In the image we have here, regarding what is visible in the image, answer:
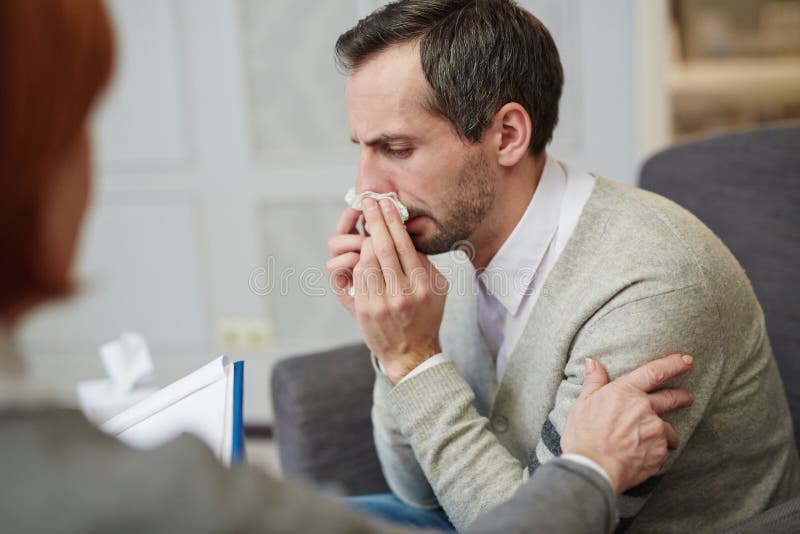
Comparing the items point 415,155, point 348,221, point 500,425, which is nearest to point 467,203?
point 415,155

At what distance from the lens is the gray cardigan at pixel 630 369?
3.58 ft

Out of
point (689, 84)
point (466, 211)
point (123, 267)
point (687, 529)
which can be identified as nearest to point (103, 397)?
point (466, 211)

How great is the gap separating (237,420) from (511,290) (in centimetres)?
55

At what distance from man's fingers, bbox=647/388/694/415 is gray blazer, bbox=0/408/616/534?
519mm

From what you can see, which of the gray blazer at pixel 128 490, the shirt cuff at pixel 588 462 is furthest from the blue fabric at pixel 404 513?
the gray blazer at pixel 128 490

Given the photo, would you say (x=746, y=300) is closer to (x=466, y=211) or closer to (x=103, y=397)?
(x=466, y=211)

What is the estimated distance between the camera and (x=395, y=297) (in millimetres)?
1232

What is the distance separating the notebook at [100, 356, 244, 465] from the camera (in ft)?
2.88

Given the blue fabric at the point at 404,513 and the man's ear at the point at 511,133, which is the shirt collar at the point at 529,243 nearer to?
the man's ear at the point at 511,133

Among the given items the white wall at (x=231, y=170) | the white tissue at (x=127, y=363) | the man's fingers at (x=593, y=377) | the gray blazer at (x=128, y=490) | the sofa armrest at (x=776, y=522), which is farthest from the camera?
the white wall at (x=231, y=170)

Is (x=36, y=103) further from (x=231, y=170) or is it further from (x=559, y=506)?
(x=231, y=170)

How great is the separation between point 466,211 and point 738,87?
190 cm

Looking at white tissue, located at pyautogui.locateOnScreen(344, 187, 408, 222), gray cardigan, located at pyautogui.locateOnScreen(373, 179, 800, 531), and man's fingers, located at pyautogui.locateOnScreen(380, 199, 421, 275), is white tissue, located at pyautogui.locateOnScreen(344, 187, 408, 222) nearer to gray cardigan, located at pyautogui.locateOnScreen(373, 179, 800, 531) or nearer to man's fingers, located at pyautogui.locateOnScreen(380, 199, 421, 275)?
man's fingers, located at pyautogui.locateOnScreen(380, 199, 421, 275)

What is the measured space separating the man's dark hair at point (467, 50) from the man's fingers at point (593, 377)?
0.41 meters
